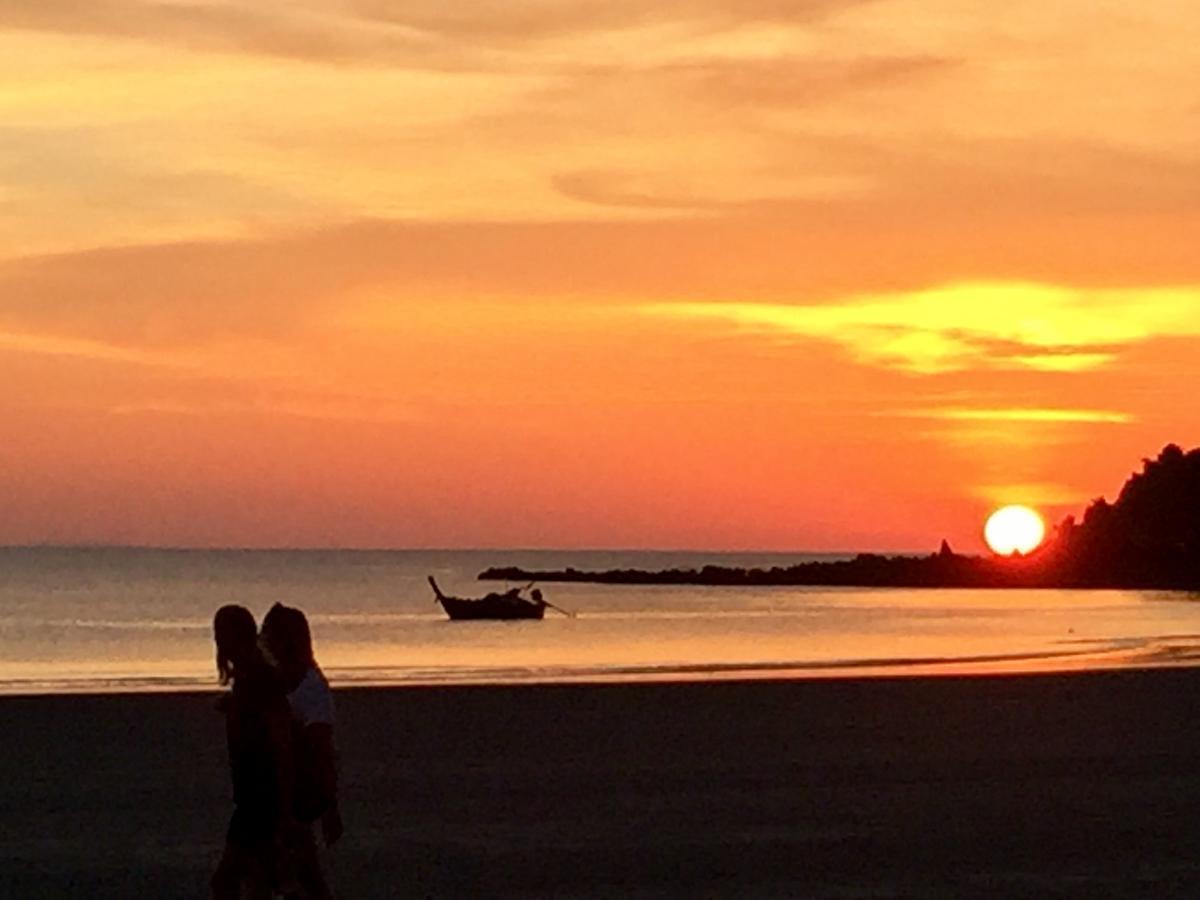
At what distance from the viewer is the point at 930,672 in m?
37.9

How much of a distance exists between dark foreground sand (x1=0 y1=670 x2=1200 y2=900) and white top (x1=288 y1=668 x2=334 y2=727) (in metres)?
3.12

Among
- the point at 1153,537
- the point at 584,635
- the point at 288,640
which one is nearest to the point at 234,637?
the point at 288,640

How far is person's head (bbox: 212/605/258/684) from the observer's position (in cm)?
834

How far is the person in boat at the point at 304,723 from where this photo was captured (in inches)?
345

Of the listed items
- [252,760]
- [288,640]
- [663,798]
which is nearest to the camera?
[252,760]

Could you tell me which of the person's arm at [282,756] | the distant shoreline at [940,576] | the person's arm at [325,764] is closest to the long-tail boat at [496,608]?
the person's arm at [325,764]

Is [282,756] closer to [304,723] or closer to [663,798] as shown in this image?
[304,723]

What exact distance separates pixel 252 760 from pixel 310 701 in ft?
1.26

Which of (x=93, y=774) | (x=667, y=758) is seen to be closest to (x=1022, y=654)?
(x=667, y=758)

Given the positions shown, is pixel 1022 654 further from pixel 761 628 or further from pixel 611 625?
pixel 611 625

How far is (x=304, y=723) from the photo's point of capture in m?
8.84

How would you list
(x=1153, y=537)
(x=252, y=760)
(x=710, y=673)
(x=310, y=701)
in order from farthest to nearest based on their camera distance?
(x=1153, y=537)
(x=710, y=673)
(x=310, y=701)
(x=252, y=760)

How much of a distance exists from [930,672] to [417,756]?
64.6 feet

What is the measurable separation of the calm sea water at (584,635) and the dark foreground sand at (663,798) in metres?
12.4
